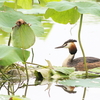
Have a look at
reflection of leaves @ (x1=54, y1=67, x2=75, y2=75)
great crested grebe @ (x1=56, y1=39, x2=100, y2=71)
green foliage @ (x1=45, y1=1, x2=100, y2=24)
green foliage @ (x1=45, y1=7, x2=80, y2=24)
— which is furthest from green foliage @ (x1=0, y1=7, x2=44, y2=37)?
great crested grebe @ (x1=56, y1=39, x2=100, y2=71)

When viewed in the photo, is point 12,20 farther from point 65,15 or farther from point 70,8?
point 65,15

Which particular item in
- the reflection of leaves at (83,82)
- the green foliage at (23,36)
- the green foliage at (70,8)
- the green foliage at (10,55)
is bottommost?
the reflection of leaves at (83,82)

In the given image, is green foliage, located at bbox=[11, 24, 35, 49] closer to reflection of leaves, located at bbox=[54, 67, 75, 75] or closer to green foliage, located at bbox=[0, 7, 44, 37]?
green foliage, located at bbox=[0, 7, 44, 37]

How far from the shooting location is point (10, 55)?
15.5 feet

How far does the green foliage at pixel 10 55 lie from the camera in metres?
4.69

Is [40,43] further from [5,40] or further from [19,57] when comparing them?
[19,57]

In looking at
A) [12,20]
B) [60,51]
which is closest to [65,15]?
[12,20]

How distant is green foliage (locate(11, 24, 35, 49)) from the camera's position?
195 inches

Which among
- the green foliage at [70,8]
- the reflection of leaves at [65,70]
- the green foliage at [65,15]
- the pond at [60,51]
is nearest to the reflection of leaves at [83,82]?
the pond at [60,51]

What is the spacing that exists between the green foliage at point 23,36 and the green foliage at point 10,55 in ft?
0.43

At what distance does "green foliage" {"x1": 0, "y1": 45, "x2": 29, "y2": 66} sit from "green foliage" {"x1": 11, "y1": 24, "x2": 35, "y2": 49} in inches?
5.1

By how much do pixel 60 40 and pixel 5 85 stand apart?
354cm

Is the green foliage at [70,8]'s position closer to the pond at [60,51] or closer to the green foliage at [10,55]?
the pond at [60,51]

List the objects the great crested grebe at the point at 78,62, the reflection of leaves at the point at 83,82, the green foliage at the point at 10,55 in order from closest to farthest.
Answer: the green foliage at the point at 10,55
the reflection of leaves at the point at 83,82
the great crested grebe at the point at 78,62
